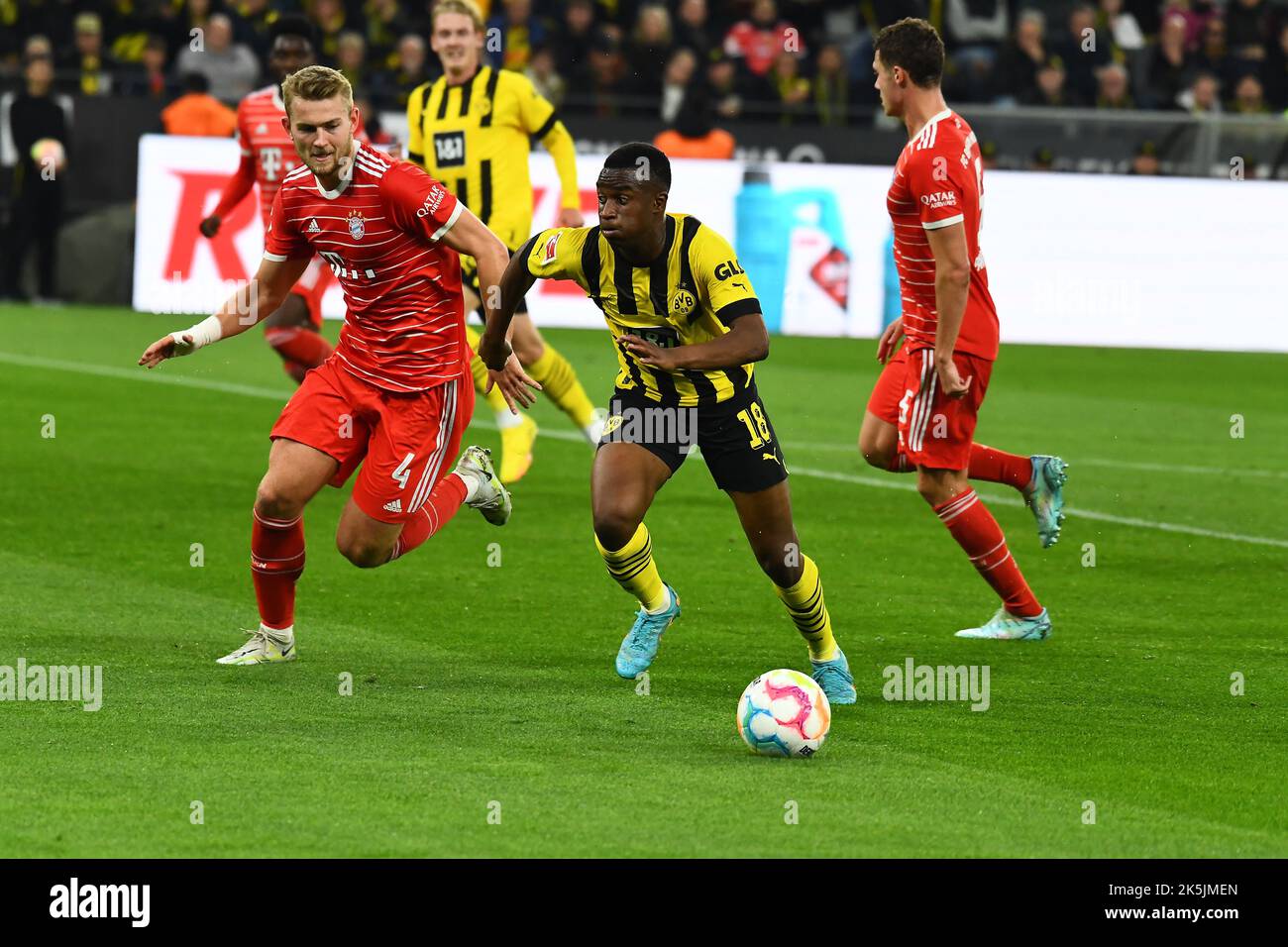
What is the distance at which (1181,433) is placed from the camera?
48.0 feet

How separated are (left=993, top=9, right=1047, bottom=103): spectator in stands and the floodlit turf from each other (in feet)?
32.7

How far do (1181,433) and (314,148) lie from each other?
8.96 metres

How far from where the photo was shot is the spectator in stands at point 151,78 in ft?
Result: 70.0

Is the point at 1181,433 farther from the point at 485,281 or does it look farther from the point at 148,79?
the point at 148,79

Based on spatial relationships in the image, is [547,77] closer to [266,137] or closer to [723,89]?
[723,89]

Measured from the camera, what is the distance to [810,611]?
6902mm

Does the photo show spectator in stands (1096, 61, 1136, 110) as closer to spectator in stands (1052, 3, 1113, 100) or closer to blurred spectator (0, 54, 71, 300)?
spectator in stands (1052, 3, 1113, 100)

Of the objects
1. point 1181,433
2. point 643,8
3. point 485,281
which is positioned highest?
point 643,8

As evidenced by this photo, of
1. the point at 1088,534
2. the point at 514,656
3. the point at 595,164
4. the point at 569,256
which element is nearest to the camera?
the point at 569,256

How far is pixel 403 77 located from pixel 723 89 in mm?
3151

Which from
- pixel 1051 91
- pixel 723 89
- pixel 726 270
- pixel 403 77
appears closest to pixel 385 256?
pixel 726 270

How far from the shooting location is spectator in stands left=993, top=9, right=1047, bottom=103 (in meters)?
22.9
